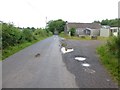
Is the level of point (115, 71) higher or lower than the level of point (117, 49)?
lower

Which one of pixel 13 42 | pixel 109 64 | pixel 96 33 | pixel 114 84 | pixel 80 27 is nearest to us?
pixel 114 84

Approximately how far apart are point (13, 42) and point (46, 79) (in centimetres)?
1554

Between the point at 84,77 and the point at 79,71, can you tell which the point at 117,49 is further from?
the point at 84,77

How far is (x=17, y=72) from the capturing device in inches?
431

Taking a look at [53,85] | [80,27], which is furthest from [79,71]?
[80,27]

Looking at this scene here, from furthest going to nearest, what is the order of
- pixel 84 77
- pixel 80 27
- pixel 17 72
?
1. pixel 80 27
2. pixel 17 72
3. pixel 84 77

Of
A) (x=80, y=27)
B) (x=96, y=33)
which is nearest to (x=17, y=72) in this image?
(x=96, y=33)

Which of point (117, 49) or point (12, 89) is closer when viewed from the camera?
point (12, 89)

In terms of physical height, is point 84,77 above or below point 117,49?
below

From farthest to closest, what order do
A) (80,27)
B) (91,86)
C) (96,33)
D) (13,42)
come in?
(80,27) → (96,33) → (13,42) → (91,86)

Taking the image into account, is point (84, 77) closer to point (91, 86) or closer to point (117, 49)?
point (91, 86)

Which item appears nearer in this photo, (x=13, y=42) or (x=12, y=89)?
(x=12, y=89)

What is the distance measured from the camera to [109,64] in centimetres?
1343

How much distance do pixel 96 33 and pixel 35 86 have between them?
72600 mm
